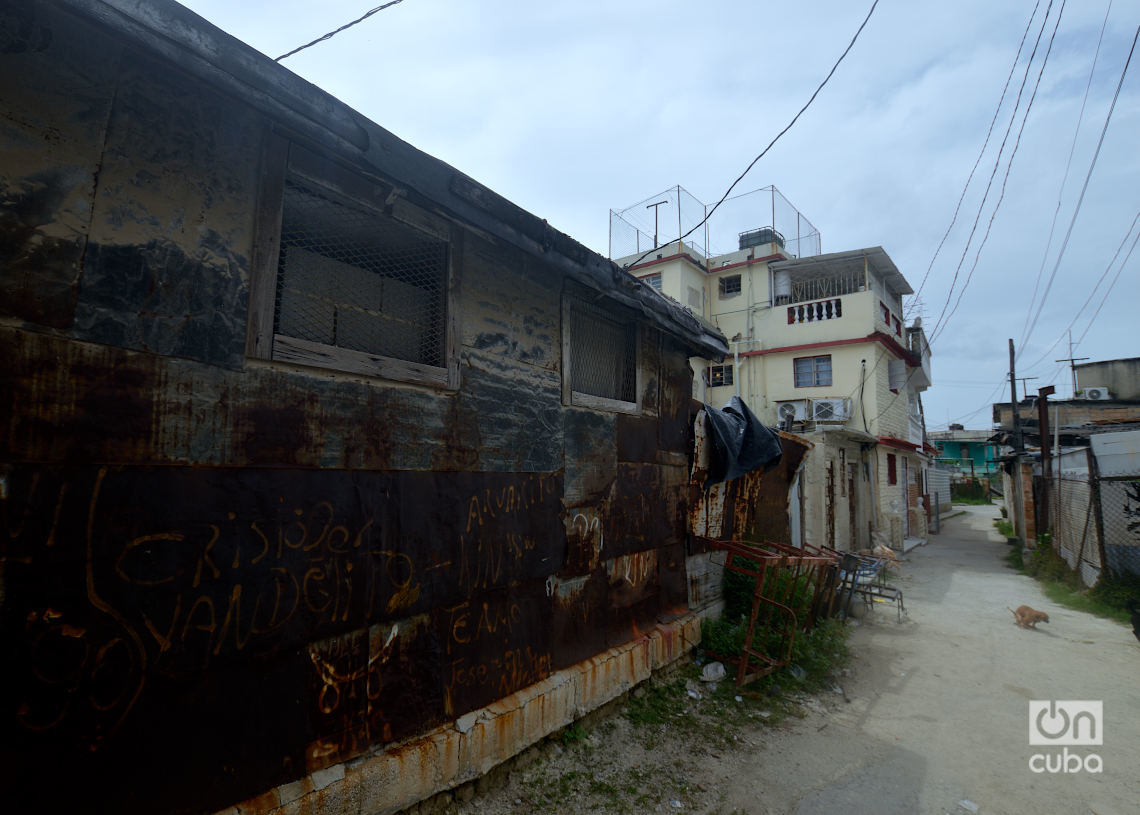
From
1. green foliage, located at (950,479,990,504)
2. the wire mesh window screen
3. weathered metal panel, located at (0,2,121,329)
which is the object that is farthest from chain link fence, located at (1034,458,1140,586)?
green foliage, located at (950,479,990,504)

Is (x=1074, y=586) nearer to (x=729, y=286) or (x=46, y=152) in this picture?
(x=46, y=152)

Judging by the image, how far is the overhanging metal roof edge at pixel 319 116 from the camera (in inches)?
80.0

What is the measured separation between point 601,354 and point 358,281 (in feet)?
8.45

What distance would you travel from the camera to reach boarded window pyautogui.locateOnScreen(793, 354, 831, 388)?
20.0 metres

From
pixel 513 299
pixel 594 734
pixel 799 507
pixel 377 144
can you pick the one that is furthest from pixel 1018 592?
pixel 377 144

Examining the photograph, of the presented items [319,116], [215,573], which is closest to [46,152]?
[319,116]

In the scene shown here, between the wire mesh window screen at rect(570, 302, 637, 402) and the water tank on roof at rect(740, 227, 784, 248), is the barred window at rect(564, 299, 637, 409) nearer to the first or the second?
the wire mesh window screen at rect(570, 302, 637, 402)

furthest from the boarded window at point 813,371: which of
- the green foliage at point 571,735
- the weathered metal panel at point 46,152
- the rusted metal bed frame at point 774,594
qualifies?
the weathered metal panel at point 46,152

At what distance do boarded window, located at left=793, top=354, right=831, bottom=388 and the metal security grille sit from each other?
19.3 metres

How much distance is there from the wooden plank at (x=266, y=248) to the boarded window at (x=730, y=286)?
22.6 metres

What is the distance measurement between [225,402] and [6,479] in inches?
30.4

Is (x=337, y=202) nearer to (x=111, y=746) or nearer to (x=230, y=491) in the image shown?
(x=230, y=491)

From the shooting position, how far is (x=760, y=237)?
82.5 ft

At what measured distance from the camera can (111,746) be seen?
216 cm
